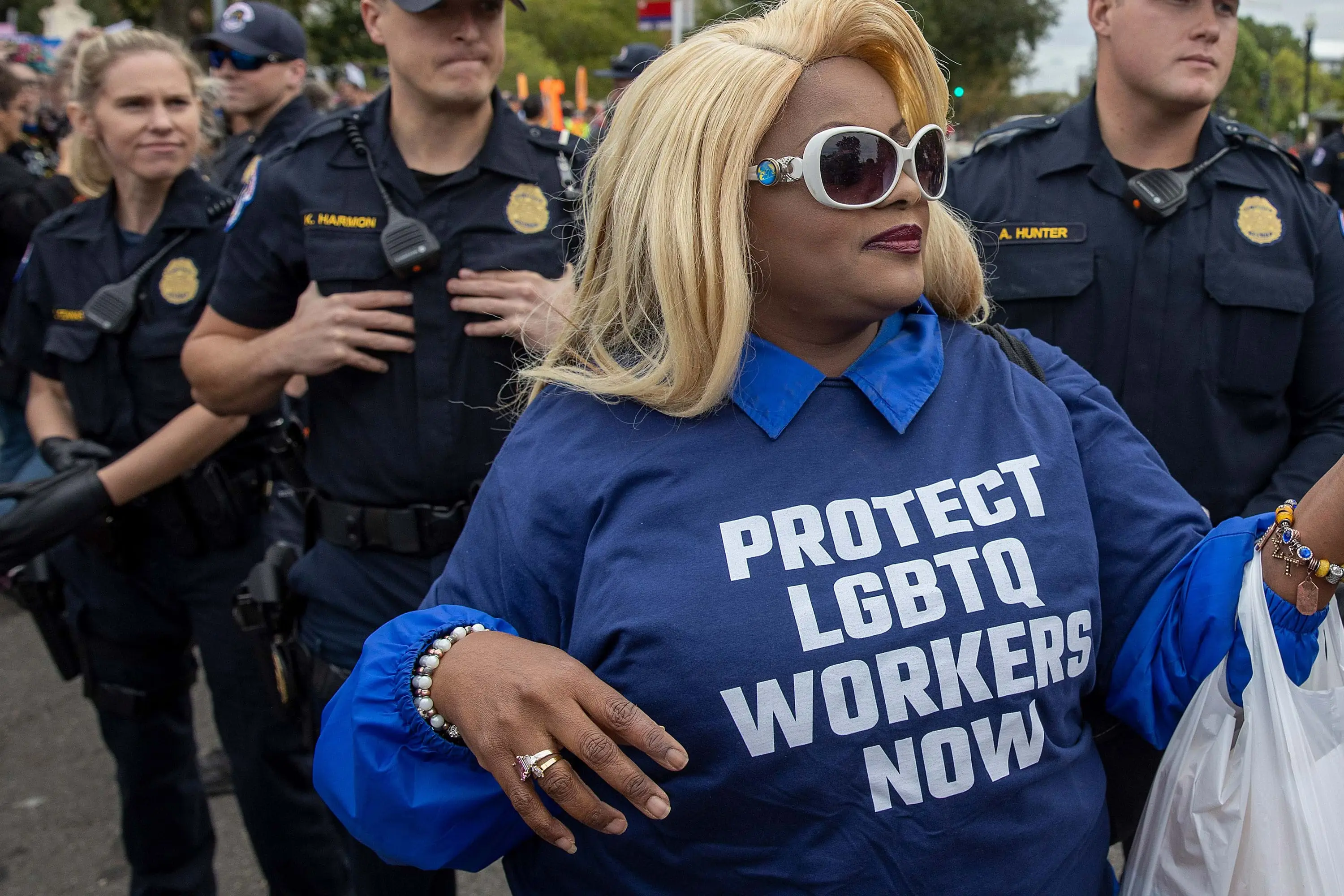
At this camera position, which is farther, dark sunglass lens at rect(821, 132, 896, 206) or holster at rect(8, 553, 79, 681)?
holster at rect(8, 553, 79, 681)

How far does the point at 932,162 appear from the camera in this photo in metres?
1.51

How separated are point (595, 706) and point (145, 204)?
2.57 metres

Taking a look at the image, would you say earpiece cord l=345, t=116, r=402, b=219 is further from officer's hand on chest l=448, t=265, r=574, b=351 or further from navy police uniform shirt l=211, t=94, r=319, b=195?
navy police uniform shirt l=211, t=94, r=319, b=195

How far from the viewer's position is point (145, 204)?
321 cm

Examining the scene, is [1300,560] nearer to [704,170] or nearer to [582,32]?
[704,170]

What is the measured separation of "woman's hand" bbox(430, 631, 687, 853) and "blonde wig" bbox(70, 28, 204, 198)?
2558 mm

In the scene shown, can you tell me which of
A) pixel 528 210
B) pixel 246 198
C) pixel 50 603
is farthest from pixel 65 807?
pixel 528 210

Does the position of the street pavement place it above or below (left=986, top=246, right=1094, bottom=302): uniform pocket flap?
below

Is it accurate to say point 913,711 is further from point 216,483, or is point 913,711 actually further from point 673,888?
point 216,483

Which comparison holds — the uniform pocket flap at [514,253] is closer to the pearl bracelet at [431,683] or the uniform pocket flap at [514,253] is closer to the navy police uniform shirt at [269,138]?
the pearl bracelet at [431,683]

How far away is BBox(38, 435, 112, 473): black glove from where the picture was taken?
2.83 m

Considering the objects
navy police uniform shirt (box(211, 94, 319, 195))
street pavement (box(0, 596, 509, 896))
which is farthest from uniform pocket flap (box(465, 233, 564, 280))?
navy police uniform shirt (box(211, 94, 319, 195))

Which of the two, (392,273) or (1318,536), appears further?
(392,273)

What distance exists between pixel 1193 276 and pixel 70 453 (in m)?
2.62
